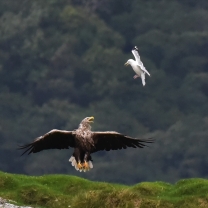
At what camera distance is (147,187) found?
32.1 m

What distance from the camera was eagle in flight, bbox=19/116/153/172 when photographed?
2909 cm

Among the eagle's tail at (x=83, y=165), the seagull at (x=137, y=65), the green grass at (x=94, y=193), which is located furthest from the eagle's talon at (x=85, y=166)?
the seagull at (x=137, y=65)

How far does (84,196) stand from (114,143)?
3.08 metres

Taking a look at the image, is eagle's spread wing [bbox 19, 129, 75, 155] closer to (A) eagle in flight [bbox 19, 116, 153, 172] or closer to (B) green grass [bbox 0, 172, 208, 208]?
(A) eagle in flight [bbox 19, 116, 153, 172]

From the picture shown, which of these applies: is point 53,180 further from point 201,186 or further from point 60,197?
point 201,186

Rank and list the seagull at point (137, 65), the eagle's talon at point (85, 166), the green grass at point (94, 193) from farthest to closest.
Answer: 1. the seagull at point (137, 65)
2. the eagle's talon at point (85, 166)
3. the green grass at point (94, 193)

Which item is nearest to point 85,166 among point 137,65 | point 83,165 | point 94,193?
point 83,165

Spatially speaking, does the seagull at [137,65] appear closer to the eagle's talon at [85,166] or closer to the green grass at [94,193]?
the green grass at [94,193]

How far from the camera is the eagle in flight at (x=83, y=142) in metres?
29.1

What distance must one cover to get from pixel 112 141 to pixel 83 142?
1350 millimetres

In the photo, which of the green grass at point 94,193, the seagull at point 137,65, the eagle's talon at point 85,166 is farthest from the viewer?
the seagull at point 137,65

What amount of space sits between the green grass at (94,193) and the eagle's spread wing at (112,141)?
164 cm

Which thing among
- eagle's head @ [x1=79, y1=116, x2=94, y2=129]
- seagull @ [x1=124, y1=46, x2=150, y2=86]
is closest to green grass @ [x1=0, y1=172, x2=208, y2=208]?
eagle's head @ [x1=79, y1=116, x2=94, y2=129]

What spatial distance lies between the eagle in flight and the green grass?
133cm
